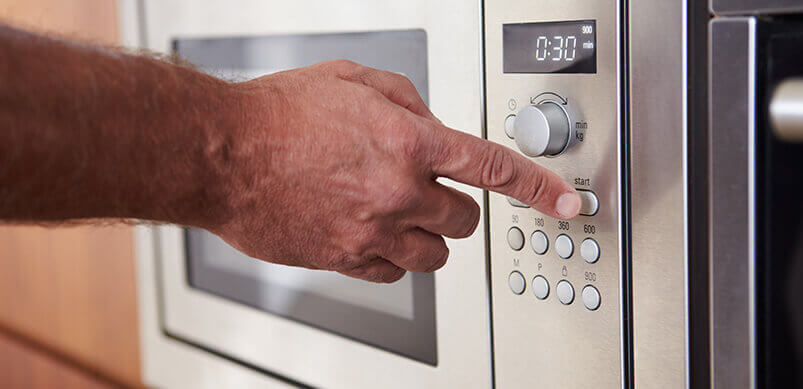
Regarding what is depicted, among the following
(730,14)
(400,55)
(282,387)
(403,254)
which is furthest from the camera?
(282,387)

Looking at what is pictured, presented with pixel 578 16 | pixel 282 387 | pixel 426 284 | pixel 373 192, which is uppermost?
pixel 578 16

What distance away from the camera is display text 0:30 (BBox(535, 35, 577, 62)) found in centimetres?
49

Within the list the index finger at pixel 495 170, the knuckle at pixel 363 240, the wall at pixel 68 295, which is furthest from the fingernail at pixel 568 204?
the wall at pixel 68 295

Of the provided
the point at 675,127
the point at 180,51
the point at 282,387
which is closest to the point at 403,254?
the point at 675,127

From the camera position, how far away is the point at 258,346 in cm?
83

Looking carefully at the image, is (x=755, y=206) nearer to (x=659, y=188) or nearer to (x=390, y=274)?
(x=659, y=188)

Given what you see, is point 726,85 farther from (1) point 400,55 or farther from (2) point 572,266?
(1) point 400,55

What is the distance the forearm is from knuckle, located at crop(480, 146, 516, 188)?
160 millimetres

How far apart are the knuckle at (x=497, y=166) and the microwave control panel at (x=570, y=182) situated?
30 mm

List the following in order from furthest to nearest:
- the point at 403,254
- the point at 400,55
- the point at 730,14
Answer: the point at 400,55
the point at 403,254
the point at 730,14

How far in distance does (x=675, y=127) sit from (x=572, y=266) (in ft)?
0.40

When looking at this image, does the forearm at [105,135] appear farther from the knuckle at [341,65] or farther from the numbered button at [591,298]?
the numbered button at [591,298]

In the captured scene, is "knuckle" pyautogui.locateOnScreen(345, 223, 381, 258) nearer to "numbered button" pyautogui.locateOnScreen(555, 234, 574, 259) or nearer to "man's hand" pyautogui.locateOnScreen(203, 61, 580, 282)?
"man's hand" pyautogui.locateOnScreen(203, 61, 580, 282)

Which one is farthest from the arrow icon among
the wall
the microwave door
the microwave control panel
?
the wall
